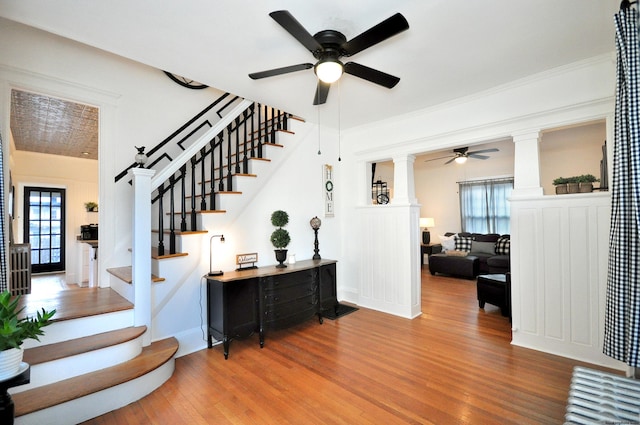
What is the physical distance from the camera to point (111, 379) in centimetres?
224

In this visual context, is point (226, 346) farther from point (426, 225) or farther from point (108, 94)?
point (426, 225)

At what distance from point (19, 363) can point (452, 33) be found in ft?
12.0

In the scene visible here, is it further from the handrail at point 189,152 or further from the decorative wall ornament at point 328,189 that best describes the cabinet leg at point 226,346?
the decorative wall ornament at point 328,189

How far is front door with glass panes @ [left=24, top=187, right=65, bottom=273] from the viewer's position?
6.80 meters

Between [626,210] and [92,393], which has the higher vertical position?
[626,210]

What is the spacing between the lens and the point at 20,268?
4.37 m

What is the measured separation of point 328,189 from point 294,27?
10.3 ft

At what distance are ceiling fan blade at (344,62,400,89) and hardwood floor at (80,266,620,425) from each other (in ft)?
8.52

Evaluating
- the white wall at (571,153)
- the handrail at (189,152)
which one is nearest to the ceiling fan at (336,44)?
the handrail at (189,152)

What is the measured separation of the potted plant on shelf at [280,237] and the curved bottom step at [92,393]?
163 cm

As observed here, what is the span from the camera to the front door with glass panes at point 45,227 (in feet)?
22.3

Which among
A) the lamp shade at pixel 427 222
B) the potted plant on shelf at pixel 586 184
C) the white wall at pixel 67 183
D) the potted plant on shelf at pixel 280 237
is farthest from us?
the lamp shade at pixel 427 222

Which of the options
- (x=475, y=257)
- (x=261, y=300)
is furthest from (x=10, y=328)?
(x=475, y=257)

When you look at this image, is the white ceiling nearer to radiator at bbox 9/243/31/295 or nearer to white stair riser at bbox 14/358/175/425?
white stair riser at bbox 14/358/175/425
